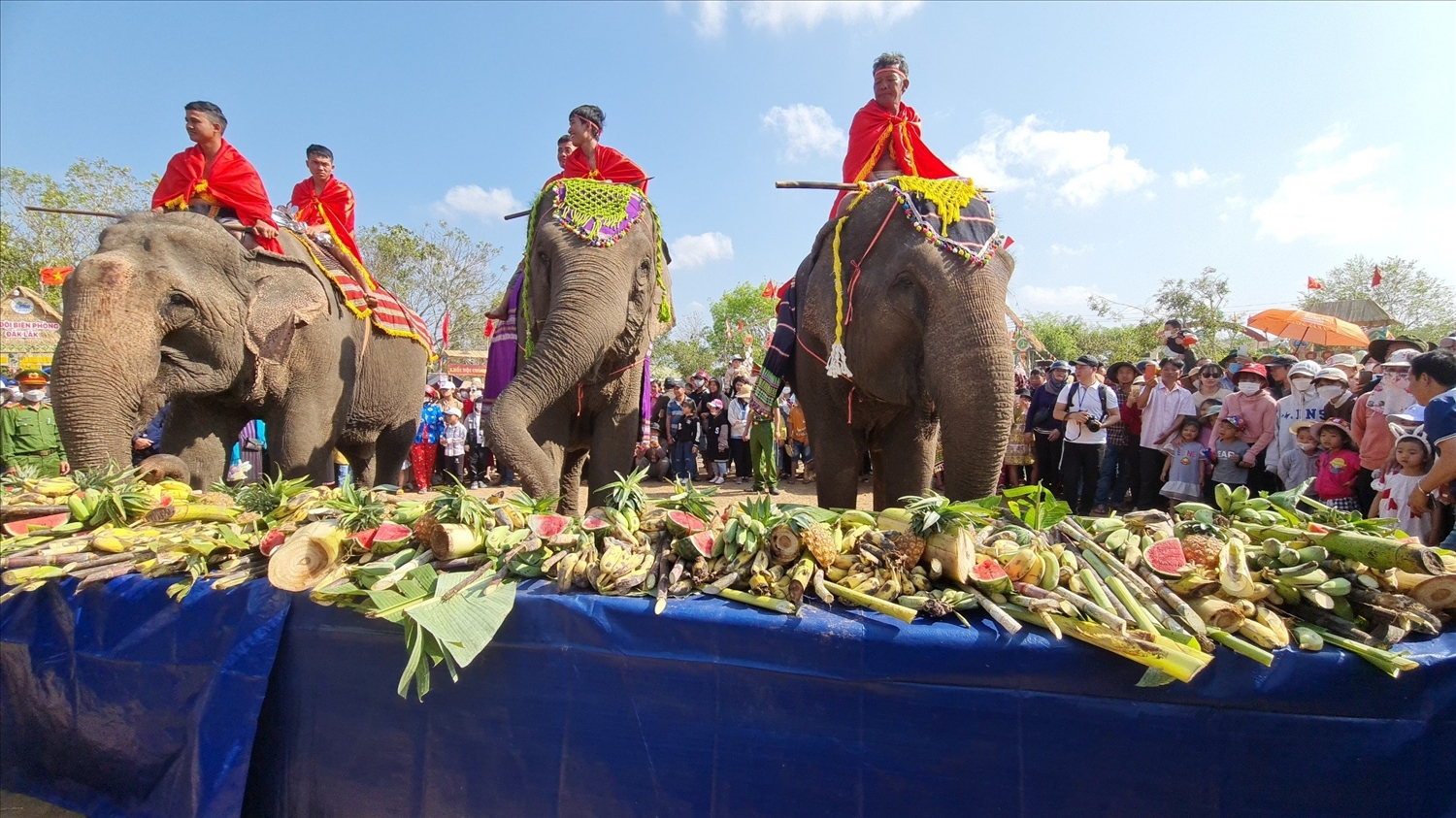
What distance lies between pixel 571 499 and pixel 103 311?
2.97m

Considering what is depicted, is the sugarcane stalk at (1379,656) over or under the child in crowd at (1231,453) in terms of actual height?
under

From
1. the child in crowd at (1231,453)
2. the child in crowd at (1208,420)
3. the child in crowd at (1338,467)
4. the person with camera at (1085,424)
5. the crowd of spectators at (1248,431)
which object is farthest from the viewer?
Result: the person with camera at (1085,424)

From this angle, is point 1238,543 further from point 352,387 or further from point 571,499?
point 352,387

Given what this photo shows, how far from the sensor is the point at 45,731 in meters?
2.53

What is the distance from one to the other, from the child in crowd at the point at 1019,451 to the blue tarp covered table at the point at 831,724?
712 cm

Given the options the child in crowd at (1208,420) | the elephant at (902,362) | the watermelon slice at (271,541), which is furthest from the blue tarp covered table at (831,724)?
the child in crowd at (1208,420)

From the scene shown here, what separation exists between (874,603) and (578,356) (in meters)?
2.66

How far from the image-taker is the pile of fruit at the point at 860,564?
179 cm

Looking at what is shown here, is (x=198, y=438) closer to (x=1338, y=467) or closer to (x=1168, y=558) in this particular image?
(x=1168, y=558)

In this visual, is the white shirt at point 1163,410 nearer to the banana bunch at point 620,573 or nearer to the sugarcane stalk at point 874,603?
the sugarcane stalk at point 874,603

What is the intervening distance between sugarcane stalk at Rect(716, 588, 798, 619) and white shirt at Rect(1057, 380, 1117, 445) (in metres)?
6.93

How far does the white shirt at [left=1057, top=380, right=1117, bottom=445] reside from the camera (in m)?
7.82

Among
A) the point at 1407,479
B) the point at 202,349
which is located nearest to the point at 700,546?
the point at 202,349

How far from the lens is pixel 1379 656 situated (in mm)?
1656
